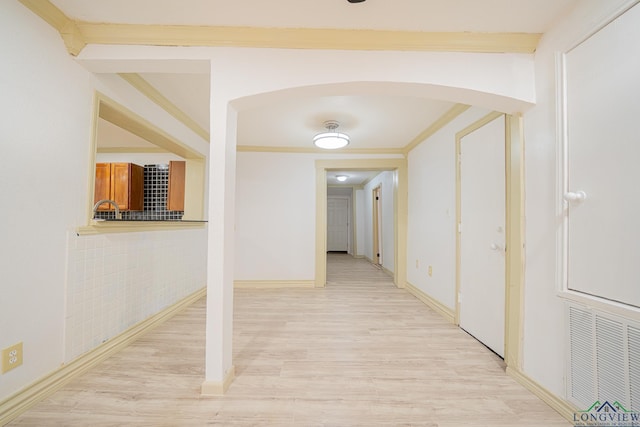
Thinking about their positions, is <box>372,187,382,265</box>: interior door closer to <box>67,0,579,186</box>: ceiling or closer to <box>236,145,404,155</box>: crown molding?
<box>236,145,404,155</box>: crown molding

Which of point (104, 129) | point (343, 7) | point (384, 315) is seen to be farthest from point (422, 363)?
point (104, 129)

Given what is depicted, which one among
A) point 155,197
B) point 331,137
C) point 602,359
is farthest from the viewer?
point 155,197

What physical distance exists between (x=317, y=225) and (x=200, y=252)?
1.72 m

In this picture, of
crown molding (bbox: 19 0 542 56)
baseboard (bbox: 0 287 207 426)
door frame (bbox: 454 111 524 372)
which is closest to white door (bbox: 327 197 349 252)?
baseboard (bbox: 0 287 207 426)

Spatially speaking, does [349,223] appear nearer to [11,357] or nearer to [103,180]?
[103,180]

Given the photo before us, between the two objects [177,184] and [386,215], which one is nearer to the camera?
[177,184]

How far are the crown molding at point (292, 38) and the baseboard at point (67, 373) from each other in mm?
1956

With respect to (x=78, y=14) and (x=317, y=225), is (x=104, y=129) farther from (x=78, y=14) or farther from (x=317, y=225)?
(x=317, y=225)

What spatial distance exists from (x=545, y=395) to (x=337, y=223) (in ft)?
24.6

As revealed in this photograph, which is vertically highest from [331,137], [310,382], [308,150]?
[308,150]

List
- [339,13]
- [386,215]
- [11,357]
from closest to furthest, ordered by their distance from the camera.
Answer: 1. [11,357]
2. [339,13]
3. [386,215]

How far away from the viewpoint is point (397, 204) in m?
4.00

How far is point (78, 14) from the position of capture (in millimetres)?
1450

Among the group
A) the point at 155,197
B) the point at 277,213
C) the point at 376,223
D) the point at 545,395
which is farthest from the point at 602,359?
the point at 376,223
